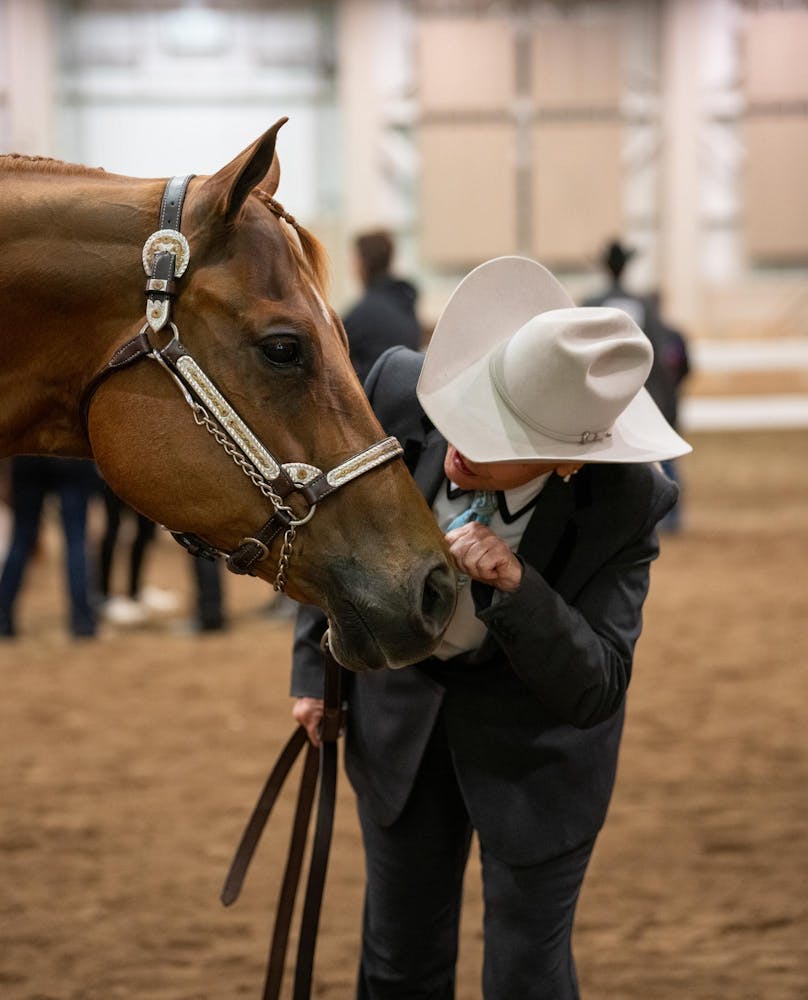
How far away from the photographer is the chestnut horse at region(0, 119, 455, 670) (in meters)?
1.66

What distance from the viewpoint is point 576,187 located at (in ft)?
53.9

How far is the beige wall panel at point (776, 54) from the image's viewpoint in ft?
52.7

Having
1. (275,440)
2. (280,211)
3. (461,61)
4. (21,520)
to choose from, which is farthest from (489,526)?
(461,61)

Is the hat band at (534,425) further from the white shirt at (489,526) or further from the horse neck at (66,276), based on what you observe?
the horse neck at (66,276)

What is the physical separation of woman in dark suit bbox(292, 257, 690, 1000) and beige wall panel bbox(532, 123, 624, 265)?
14731mm

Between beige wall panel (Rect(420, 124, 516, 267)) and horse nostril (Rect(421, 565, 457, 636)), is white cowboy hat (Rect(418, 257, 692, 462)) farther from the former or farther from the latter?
beige wall panel (Rect(420, 124, 516, 267))

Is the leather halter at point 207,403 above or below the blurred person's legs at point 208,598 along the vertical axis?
above

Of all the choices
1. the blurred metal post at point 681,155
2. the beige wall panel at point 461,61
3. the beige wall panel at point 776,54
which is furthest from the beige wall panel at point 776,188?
the beige wall panel at point 461,61

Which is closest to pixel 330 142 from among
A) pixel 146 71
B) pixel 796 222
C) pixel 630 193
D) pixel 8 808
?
pixel 146 71

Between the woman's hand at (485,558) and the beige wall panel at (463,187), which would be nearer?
the woman's hand at (485,558)

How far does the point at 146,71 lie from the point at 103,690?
1249 centimetres

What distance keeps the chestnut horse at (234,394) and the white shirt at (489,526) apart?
306mm

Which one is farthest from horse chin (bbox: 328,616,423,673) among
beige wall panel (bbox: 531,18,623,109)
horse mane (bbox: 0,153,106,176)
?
beige wall panel (bbox: 531,18,623,109)

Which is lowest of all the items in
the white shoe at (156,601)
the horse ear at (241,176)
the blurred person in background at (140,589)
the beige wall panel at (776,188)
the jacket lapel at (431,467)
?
the white shoe at (156,601)
